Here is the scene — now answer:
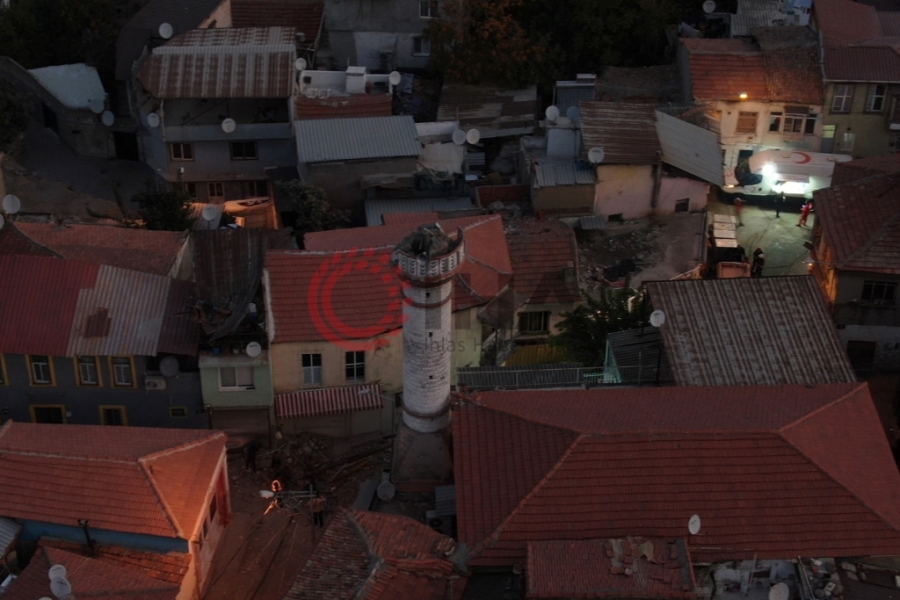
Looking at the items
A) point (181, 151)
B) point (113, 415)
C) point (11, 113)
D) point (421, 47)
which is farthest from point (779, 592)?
point (11, 113)

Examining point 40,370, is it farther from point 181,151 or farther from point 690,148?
point 690,148

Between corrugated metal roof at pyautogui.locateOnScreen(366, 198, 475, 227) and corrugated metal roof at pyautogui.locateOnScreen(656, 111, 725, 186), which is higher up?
corrugated metal roof at pyautogui.locateOnScreen(656, 111, 725, 186)

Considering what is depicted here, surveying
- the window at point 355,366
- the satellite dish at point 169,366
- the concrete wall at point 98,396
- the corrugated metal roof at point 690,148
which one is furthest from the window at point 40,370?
the corrugated metal roof at point 690,148

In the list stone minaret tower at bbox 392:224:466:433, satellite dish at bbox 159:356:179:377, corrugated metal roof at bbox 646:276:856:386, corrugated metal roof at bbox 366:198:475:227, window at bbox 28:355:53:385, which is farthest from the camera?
corrugated metal roof at bbox 366:198:475:227

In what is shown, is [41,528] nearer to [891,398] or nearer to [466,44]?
[891,398]

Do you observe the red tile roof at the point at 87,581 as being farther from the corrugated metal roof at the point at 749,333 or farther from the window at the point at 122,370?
the corrugated metal roof at the point at 749,333

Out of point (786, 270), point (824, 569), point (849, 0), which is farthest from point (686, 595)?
point (849, 0)

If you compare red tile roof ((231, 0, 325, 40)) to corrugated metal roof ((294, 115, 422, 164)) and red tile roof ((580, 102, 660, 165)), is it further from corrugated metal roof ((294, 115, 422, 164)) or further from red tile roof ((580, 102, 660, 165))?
red tile roof ((580, 102, 660, 165))

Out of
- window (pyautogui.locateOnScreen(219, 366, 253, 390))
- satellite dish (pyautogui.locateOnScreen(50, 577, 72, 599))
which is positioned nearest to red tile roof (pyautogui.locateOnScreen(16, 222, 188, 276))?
window (pyautogui.locateOnScreen(219, 366, 253, 390))

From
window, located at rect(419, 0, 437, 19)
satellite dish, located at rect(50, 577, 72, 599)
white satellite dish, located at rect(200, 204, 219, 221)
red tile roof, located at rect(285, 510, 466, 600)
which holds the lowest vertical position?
satellite dish, located at rect(50, 577, 72, 599)
